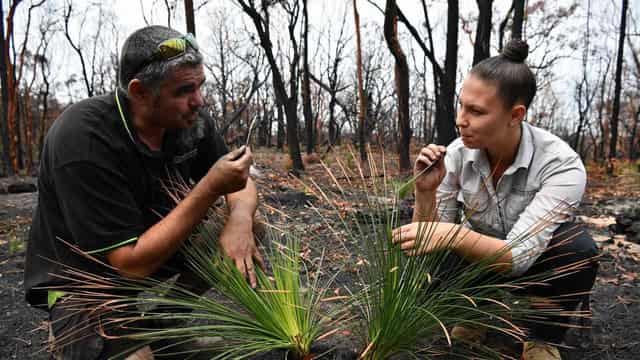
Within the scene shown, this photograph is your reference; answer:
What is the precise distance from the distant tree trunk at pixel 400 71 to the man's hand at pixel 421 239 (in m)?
6.36

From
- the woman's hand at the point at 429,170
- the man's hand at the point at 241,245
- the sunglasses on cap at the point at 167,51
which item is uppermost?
→ the sunglasses on cap at the point at 167,51

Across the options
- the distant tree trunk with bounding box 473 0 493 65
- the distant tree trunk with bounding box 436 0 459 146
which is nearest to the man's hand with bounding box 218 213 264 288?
the distant tree trunk with bounding box 436 0 459 146

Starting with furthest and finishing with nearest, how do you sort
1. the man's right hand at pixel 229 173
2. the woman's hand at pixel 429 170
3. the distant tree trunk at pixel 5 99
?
1. the distant tree trunk at pixel 5 99
2. the woman's hand at pixel 429 170
3. the man's right hand at pixel 229 173

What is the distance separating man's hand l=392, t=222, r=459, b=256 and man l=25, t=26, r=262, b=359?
48cm

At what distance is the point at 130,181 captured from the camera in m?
1.53

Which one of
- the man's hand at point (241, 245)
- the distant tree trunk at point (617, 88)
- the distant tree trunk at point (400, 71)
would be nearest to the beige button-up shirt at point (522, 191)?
the man's hand at point (241, 245)

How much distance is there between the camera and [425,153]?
60.7 inches

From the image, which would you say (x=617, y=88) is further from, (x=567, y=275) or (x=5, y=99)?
(x=5, y=99)

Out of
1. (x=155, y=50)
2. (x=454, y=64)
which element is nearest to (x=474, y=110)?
(x=155, y=50)

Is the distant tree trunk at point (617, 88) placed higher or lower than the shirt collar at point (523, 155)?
higher

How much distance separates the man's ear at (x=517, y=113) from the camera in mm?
1640

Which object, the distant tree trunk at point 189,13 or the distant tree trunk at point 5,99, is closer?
the distant tree trunk at point 189,13

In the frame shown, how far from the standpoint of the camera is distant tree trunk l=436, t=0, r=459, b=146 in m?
7.35

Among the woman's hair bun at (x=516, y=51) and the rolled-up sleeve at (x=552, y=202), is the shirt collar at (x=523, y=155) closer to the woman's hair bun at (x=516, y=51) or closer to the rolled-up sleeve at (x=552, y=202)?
the rolled-up sleeve at (x=552, y=202)
